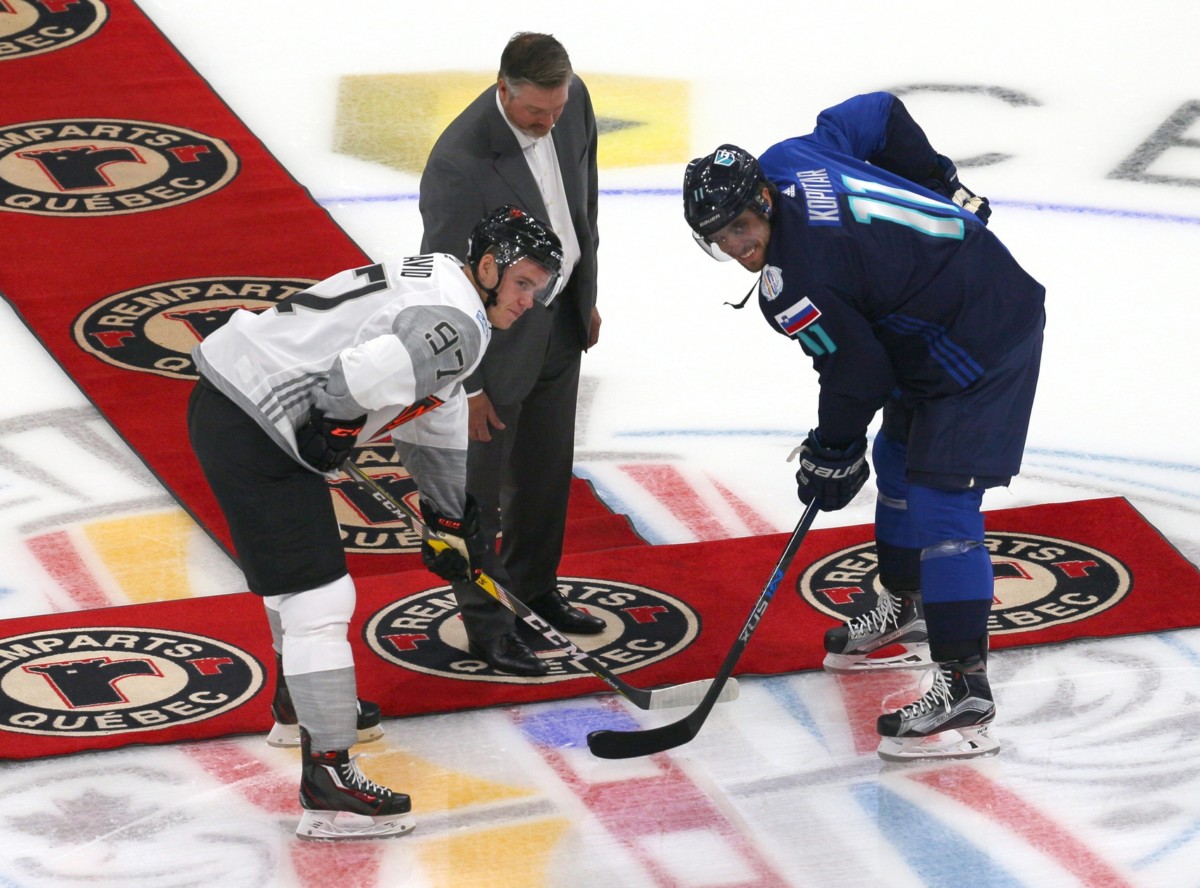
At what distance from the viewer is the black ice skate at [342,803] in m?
3.18

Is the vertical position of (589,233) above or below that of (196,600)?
above

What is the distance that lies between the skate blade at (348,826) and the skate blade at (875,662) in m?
0.99

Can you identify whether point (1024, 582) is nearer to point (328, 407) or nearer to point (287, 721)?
point (287, 721)

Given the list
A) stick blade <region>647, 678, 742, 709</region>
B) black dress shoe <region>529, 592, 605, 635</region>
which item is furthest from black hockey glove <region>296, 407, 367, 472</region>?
black dress shoe <region>529, 592, 605, 635</region>

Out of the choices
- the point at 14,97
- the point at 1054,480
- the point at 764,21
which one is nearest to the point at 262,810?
the point at 1054,480

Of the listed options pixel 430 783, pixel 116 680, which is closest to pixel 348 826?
pixel 430 783

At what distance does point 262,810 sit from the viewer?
3.26 meters

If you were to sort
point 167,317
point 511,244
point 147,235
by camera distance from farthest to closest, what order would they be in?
point 147,235 < point 167,317 < point 511,244

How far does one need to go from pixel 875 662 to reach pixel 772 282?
954 millimetres

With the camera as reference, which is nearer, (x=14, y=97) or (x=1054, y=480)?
(x=1054, y=480)

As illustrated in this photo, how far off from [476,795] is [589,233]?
113 cm

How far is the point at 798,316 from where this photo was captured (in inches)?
127

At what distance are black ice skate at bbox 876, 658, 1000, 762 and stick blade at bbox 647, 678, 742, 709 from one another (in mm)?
285

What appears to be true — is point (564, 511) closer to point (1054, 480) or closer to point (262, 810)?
point (262, 810)
